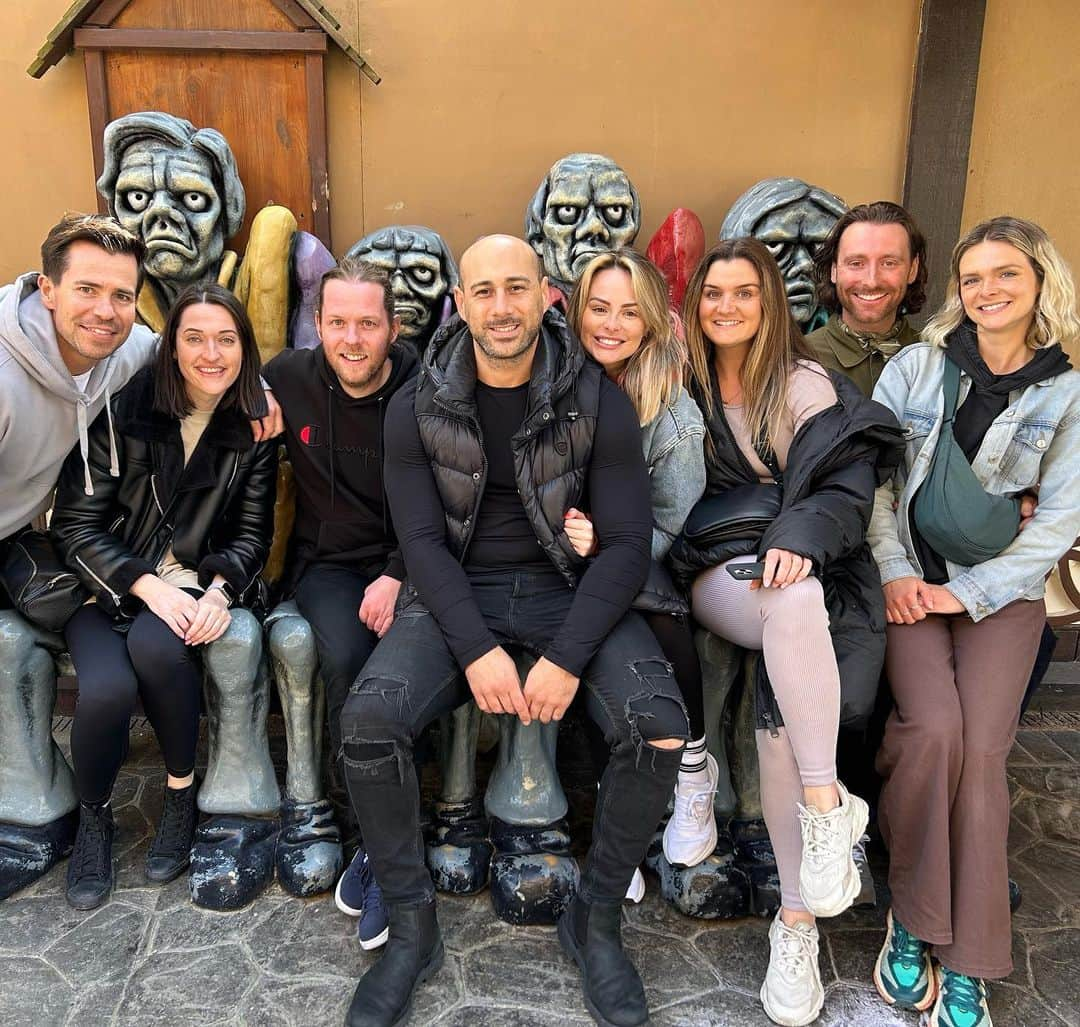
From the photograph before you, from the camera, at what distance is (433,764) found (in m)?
3.22

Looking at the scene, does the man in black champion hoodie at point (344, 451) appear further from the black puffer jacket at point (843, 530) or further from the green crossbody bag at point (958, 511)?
the green crossbody bag at point (958, 511)

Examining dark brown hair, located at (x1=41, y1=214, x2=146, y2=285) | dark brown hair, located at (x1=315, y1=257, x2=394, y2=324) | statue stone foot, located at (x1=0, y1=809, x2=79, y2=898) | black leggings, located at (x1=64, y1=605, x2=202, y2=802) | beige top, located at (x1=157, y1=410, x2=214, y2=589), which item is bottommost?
statue stone foot, located at (x1=0, y1=809, x2=79, y2=898)

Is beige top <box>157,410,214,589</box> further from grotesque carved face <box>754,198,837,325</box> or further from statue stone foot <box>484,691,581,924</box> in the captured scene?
grotesque carved face <box>754,198,837,325</box>

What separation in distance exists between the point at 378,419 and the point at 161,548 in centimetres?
71

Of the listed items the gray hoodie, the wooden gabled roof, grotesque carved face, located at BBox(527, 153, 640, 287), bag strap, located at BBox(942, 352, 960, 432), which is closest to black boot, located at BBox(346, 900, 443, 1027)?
the gray hoodie

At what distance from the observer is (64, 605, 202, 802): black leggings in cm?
232

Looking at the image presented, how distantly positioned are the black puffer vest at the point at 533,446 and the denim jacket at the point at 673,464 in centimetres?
23

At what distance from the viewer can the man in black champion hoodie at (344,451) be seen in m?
2.55

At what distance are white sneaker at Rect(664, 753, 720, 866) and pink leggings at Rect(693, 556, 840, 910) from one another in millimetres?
257

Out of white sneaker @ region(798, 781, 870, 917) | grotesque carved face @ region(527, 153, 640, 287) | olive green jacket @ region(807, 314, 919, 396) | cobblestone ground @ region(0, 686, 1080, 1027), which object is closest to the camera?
white sneaker @ region(798, 781, 870, 917)

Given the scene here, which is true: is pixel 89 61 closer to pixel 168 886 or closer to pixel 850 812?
pixel 168 886

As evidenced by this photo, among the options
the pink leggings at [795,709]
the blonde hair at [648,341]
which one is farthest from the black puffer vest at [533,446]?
the pink leggings at [795,709]

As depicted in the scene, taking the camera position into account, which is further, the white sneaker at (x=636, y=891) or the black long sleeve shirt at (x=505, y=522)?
the white sneaker at (x=636, y=891)

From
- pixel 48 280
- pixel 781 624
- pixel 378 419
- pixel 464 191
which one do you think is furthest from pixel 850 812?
pixel 464 191
